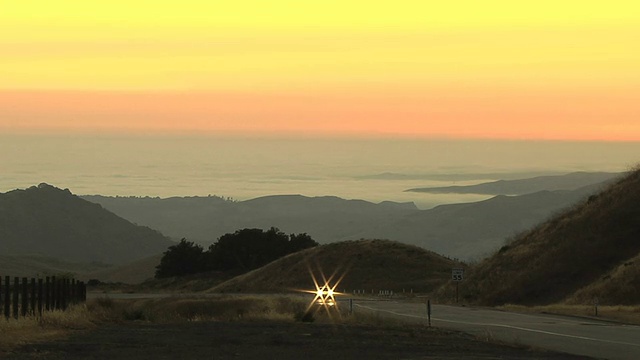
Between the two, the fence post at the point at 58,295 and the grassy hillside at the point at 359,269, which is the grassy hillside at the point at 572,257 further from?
the fence post at the point at 58,295

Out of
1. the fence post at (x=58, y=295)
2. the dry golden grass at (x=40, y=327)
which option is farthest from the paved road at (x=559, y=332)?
the fence post at (x=58, y=295)

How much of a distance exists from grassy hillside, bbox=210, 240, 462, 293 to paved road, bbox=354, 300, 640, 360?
5995 cm

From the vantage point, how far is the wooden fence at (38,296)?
33.7 m

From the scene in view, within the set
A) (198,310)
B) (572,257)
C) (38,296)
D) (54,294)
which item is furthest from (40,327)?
(572,257)

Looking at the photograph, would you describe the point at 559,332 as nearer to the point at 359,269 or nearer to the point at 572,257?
the point at 572,257

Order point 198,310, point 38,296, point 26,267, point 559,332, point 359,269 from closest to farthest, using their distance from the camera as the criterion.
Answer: point 38,296
point 559,332
point 198,310
point 359,269
point 26,267

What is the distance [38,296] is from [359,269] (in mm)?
83611

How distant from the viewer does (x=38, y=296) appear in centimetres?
3762

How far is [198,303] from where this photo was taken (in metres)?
64.7

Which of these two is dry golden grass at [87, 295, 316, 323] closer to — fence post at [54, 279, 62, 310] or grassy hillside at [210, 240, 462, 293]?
fence post at [54, 279, 62, 310]

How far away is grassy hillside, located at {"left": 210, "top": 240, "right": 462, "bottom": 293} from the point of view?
372 feet

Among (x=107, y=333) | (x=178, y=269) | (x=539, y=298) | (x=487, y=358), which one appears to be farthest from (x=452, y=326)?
(x=178, y=269)

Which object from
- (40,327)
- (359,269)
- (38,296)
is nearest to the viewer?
(40,327)

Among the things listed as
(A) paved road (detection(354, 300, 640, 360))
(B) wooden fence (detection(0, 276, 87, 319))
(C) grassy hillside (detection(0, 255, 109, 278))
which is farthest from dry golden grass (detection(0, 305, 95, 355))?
(C) grassy hillside (detection(0, 255, 109, 278))
